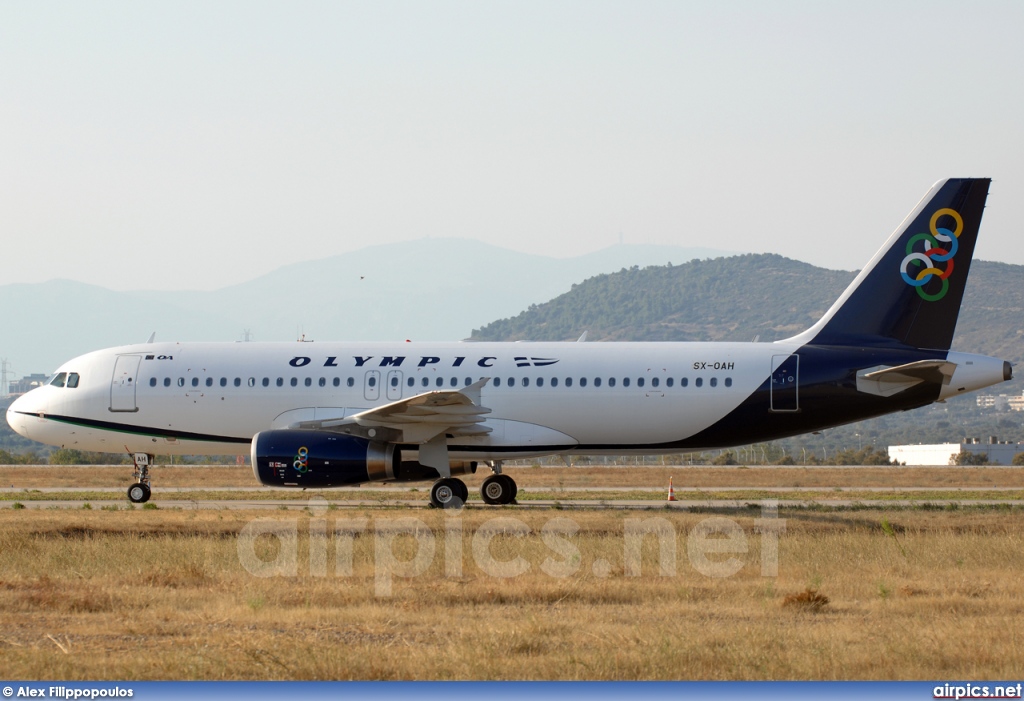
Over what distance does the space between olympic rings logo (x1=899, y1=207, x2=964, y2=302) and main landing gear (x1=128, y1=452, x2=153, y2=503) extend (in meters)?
17.8

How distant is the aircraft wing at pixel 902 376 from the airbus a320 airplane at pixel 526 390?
3cm

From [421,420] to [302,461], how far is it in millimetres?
2692

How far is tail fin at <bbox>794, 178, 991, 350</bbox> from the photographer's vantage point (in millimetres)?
25766

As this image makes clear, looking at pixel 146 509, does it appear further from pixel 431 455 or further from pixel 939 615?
pixel 939 615

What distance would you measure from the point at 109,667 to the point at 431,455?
16.7 metres

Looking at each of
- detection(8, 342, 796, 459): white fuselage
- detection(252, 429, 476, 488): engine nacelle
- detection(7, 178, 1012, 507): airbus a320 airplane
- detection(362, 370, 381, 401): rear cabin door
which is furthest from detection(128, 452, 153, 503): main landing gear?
detection(362, 370, 381, 401): rear cabin door

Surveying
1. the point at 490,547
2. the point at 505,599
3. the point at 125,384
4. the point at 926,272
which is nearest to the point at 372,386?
the point at 125,384

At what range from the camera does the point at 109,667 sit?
9617mm

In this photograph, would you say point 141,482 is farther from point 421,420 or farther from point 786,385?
point 786,385

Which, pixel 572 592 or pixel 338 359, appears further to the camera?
pixel 338 359

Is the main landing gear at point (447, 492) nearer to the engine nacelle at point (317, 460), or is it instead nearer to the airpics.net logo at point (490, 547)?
the engine nacelle at point (317, 460)

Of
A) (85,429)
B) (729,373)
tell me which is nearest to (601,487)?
(729,373)

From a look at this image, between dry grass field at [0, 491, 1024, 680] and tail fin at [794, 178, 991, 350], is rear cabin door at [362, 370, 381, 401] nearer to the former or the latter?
dry grass field at [0, 491, 1024, 680]

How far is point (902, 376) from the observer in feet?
82.6
